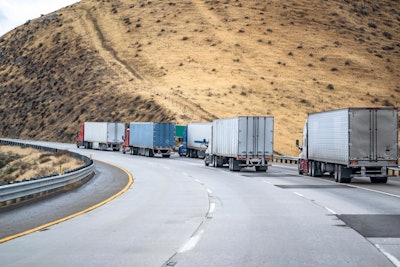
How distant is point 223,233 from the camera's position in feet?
38.4

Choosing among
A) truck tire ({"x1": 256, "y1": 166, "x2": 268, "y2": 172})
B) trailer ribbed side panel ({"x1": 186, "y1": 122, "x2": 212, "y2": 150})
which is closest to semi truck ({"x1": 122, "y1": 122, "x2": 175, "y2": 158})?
trailer ribbed side panel ({"x1": 186, "y1": 122, "x2": 212, "y2": 150})

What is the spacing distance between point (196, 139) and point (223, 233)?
140 feet

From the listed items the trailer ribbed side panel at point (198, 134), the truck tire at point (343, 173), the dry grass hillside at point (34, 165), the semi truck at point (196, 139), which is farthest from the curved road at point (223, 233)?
the semi truck at point (196, 139)

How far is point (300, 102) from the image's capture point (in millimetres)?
82000

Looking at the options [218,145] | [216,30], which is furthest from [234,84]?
[218,145]

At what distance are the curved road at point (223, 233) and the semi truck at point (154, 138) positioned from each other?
33227mm

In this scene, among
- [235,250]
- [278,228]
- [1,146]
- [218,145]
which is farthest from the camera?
[1,146]

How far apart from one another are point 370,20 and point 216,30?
102 feet

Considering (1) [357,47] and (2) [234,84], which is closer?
(2) [234,84]

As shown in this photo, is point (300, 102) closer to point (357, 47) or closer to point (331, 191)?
point (357, 47)

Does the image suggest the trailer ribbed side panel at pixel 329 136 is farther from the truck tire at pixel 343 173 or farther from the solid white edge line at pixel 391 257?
the solid white edge line at pixel 391 257

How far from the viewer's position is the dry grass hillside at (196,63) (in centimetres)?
8244

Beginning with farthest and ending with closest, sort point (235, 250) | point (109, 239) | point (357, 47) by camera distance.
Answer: point (357, 47) < point (109, 239) < point (235, 250)

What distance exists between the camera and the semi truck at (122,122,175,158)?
53.7 metres
